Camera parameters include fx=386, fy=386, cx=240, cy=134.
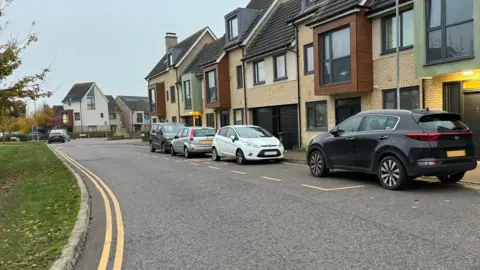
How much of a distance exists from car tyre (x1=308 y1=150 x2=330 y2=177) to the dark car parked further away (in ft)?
3.36

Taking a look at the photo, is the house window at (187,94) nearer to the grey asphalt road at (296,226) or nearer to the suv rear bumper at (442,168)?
the grey asphalt road at (296,226)

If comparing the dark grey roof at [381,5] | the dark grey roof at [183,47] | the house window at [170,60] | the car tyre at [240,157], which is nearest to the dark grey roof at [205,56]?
the dark grey roof at [183,47]

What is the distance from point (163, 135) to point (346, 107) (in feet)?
36.3

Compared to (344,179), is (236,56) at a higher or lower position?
higher

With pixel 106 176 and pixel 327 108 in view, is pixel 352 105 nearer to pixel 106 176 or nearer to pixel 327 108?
pixel 327 108

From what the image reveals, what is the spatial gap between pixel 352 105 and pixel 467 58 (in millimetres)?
5717

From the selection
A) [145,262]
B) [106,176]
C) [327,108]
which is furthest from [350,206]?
[327,108]

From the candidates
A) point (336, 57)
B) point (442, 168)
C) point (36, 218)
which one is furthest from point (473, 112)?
point (36, 218)

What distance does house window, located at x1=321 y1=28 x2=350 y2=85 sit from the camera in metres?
15.6

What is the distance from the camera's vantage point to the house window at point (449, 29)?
11.0 m

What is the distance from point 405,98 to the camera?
45.9 feet

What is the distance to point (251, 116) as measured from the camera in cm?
2459

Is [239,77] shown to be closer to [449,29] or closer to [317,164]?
[449,29]

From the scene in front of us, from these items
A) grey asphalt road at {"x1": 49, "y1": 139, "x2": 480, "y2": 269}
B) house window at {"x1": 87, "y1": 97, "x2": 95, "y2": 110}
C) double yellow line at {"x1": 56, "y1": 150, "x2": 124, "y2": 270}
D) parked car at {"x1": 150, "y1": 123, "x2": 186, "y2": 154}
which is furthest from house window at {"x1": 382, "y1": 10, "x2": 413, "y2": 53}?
house window at {"x1": 87, "y1": 97, "x2": 95, "y2": 110}
